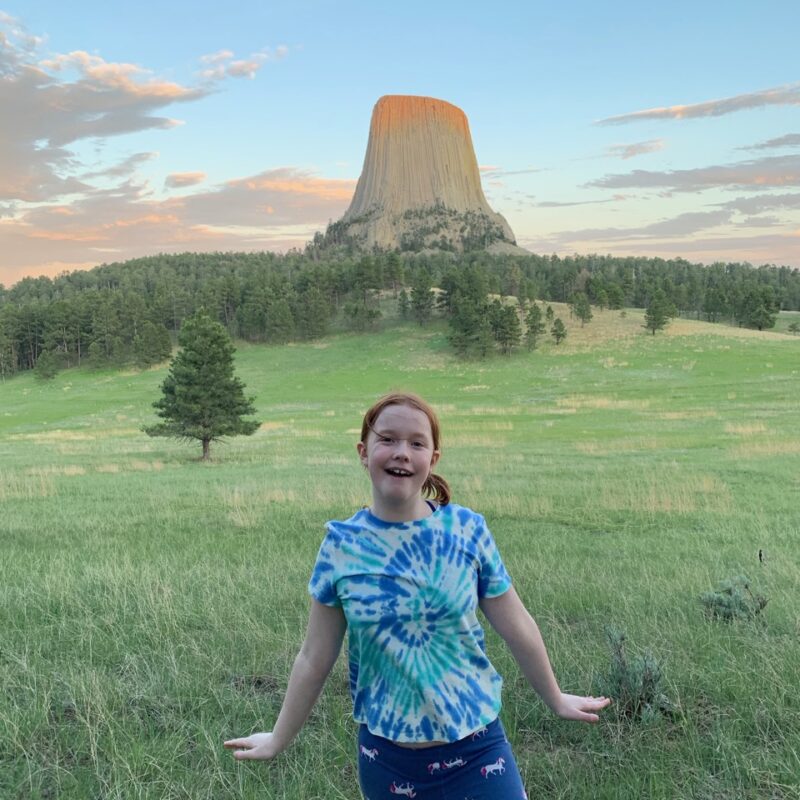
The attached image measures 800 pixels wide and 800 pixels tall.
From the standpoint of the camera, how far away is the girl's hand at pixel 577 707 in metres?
2.42

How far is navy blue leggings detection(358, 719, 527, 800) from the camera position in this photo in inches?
85.1

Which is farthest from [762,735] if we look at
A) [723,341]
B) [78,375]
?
[78,375]

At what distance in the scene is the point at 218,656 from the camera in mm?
4457

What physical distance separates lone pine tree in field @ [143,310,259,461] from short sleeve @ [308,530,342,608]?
81.6 ft

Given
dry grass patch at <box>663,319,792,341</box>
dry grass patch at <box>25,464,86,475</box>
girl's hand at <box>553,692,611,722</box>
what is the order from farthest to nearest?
dry grass patch at <box>663,319,792,341</box> → dry grass patch at <box>25,464,86,475</box> → girl's hand at <box>553,692,611,722</box>

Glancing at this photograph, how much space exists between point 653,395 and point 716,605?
137 ft

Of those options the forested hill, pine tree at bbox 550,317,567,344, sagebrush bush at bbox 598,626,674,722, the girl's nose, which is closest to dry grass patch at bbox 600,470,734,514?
sagebrush bush at bbox 598,626,674,722

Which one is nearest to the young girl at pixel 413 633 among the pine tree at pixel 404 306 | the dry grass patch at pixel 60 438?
the dry grass patch at pixel 60 438

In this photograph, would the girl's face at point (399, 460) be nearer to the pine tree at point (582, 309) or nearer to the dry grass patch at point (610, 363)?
the dry grass patch at point (610, 363)

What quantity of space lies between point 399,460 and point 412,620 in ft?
1.71

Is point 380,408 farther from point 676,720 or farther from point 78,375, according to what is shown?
point 78,375

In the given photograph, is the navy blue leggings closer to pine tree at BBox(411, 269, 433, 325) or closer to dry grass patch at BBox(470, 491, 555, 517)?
dry grass patch at BBox(470, 491, 555, 517)

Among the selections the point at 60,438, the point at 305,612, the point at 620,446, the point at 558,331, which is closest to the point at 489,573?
the point at 305,612

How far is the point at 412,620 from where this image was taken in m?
2.17
